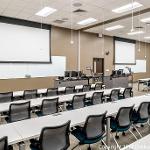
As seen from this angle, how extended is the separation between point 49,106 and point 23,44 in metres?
6.18

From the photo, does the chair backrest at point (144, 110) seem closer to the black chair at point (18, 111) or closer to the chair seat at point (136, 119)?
the chair seat at point (136, 119)

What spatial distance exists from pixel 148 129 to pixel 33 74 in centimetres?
713

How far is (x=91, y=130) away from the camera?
2.93 meters

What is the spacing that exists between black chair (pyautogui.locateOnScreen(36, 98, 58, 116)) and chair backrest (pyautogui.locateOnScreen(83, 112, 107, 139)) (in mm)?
1695

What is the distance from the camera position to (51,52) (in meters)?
11.1

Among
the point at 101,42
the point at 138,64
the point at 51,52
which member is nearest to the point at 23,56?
the point at 51,52

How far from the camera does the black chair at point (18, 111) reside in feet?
12.8

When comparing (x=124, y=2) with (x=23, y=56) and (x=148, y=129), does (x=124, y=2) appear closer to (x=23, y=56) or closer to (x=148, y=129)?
(x=148, y=129)

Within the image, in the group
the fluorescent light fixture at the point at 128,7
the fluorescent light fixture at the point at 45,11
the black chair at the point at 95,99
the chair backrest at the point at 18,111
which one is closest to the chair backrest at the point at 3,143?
the chair backrest at the point at 18,111

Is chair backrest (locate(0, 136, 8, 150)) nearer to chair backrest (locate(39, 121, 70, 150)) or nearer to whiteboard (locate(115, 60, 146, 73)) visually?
chair backrest (locate(39, 121, 70, 150))

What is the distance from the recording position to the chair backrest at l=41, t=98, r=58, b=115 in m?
4.36

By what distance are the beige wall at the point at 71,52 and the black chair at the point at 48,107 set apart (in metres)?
5.54

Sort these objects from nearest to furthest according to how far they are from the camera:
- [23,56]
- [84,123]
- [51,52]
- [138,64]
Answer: [84,123], [23,56], [51,52], [138,64]

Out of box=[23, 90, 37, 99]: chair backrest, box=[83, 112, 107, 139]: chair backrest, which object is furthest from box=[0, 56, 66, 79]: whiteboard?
box=[83, 112, 107, 139]: chair backrest
